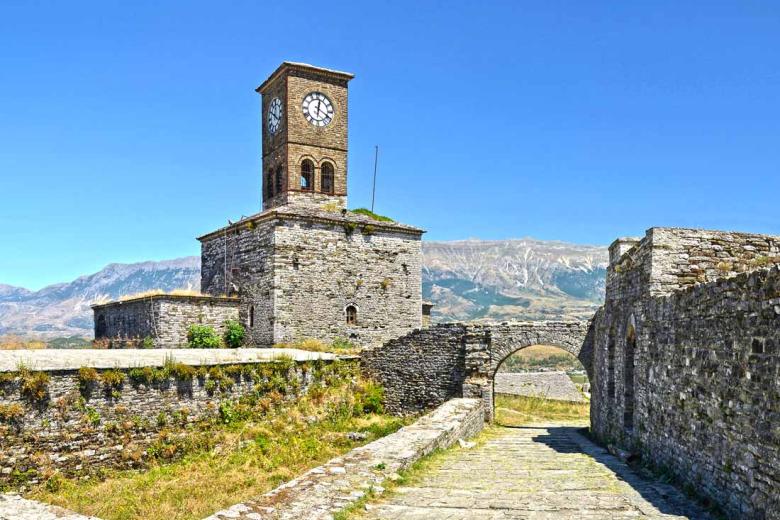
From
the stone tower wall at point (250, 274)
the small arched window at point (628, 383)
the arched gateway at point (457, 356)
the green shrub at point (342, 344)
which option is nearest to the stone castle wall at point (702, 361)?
the small arched window at point (628, 383)

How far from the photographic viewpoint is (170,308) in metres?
25.6

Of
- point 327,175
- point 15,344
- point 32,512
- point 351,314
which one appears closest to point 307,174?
point 327,175

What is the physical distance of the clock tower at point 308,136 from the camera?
30.4 meters

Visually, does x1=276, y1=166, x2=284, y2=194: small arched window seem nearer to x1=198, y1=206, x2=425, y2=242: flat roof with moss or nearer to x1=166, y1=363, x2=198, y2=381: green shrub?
x1=198, y1=206, x2=425, y2=242: flat roof with moss

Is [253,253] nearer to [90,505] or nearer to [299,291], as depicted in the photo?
[299,291]

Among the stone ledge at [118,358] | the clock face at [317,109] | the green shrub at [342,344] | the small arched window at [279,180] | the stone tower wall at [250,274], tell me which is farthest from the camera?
the small arched window at [279,180]

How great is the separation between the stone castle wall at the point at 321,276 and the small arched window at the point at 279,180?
10.4 feet

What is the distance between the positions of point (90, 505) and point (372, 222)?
59.3 feet

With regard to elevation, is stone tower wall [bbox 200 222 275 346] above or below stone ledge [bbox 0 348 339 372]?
above

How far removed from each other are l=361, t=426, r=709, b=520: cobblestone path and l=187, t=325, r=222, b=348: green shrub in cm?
1448

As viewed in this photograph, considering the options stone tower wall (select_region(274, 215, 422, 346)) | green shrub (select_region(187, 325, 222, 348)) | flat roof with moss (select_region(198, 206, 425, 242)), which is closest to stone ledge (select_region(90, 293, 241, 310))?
green shrub (select_region(187, 325, 222, 348))

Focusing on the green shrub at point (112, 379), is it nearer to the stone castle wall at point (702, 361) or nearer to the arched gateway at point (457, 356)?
the arched gateway at point (457, 356)

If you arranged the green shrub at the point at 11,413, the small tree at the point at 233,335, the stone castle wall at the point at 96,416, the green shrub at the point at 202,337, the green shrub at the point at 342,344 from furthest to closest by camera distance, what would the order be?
the green shrub at the point at 342,344, the small tree at the point at 233,335, the green shrub at the point at 202,337, the stone castle wall at the point at 96,416, the green shrub at the point at 11,413

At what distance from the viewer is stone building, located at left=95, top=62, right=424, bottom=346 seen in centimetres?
2698
